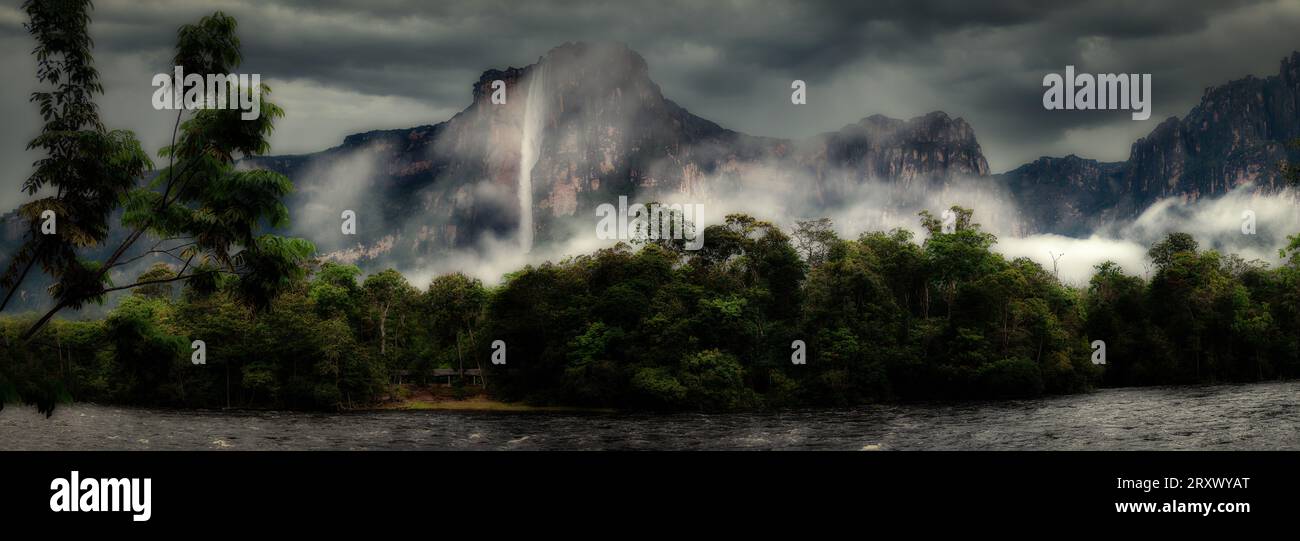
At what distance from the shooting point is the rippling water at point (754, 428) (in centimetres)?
4378

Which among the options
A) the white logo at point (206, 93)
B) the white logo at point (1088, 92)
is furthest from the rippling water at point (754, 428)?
the white logo at point (206, 93)

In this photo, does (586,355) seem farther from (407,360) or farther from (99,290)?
(99,290)

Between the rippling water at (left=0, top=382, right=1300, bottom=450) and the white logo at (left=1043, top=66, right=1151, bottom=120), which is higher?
the white logo at (left=1043, top=66, right=1151, bottom=120)

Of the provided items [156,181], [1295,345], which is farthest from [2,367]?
[1295,345]

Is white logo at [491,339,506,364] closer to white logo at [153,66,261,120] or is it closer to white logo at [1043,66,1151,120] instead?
white logo at [1043,66,1151,120]

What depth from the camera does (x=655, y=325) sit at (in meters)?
67.9

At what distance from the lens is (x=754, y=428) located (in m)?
53.6

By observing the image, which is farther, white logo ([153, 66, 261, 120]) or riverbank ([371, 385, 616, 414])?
riverbank ([371, 385, 616, 414])

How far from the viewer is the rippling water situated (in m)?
43.8
